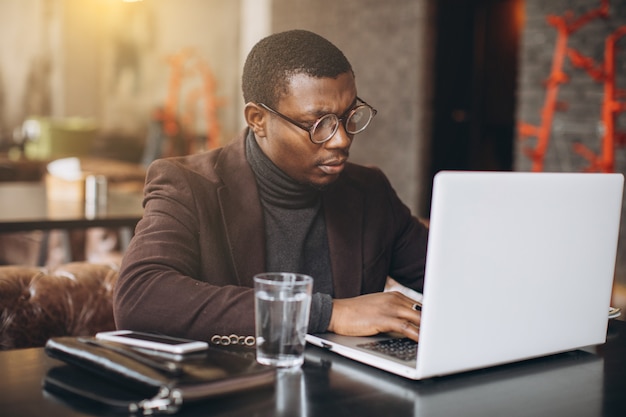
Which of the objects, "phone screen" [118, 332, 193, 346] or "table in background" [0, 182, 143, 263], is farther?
"table in background" [0, 182, 143, 263]

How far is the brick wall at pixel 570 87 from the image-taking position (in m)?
4.46

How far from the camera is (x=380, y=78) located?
6605mm

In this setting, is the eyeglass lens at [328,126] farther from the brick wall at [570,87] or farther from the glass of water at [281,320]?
the brick wall at [570,87]

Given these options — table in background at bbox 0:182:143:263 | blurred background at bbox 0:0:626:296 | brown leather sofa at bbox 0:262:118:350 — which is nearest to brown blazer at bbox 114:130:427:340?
brown leather sofa at bbox 0:262:118:350

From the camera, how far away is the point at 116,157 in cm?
991

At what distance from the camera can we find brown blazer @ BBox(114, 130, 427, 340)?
119 cm

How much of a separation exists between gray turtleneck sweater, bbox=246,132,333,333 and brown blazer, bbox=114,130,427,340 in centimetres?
3

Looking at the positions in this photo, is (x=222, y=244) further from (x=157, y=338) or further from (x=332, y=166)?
(x=157, y=338)

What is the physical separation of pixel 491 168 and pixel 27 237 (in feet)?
12.3

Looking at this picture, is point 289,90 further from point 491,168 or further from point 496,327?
point 491,168

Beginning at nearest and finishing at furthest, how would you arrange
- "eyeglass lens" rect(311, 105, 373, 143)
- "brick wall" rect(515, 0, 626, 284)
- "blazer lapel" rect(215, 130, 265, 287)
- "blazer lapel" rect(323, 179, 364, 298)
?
"eyeglass lens" rect(311, 105, 373, 143) → "blazer lapel" rect(215, 130, 265, 287) → "blazer lapel" rect(323, 179, 364, 298) → "brick wall" rect(515, 0, 626, 284)

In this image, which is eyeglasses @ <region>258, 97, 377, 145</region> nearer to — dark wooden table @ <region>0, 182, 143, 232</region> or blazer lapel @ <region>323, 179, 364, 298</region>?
blazer lapel @ <region>323, 179, 364, 298</region>

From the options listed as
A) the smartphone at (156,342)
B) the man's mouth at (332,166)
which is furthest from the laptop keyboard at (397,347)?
the man's mouth at (332,166)

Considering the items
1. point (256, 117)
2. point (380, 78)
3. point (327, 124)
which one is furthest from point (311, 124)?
point (380, 78)
